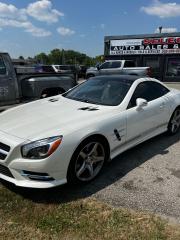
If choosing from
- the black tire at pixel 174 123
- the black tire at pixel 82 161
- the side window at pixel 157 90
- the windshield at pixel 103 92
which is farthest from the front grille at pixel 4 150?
the black tire at pixel 174 123

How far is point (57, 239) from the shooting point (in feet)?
8.66

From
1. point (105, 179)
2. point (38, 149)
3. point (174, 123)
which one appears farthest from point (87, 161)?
point (174, 123)

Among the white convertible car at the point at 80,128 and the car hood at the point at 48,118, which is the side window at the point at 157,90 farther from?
the car hood at the point at 48,118

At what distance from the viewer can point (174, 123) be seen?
579cm

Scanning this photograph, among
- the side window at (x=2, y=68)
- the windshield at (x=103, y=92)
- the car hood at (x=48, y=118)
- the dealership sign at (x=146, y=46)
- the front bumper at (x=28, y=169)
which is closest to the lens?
the front bumper at (x=28, y=169)

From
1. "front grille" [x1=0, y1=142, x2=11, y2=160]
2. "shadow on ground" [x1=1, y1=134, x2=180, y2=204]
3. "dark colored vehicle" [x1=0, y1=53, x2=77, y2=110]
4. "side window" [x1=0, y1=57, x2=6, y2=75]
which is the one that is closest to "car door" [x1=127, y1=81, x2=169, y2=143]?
"shadow on ground" [x1=1, y1=134, x2=180, y2=204]

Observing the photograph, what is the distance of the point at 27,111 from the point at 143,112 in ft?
6.56

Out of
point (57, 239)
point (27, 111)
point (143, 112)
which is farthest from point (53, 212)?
point (143, 112)

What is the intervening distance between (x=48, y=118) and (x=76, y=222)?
1.55 m

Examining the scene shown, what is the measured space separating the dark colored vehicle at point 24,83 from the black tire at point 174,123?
11.3 ft

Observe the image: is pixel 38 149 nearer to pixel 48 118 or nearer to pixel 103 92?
pixel 48 118

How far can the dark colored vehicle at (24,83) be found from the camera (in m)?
6.65

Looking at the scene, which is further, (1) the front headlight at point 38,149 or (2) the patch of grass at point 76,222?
(1) the front headlight at point 38,149

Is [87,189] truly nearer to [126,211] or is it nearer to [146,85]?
[126,211]
